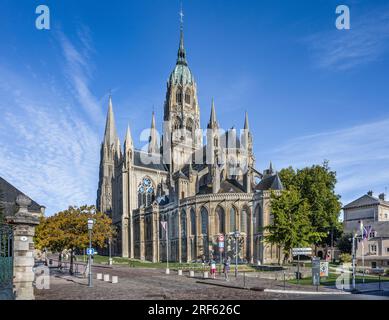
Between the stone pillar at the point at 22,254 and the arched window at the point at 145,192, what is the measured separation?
7772cm

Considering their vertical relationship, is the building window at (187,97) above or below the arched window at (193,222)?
above

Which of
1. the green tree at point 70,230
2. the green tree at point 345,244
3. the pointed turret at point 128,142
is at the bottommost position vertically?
the green tree at point 345,244

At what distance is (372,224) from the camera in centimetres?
5812

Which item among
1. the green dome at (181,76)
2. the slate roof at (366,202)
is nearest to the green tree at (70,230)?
the slate roof at (366,202)

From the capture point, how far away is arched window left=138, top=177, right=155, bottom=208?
310ft

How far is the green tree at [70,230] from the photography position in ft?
118

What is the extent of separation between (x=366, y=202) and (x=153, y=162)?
51.1 m

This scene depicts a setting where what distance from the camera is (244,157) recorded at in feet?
315

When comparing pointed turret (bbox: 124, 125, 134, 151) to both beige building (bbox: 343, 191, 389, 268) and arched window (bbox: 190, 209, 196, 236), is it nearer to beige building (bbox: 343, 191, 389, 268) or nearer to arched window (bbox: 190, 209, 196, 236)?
arched window (bbox: 190, 209, 196, 236)

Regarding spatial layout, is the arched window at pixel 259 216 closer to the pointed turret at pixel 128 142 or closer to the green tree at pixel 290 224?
the green tree at pixel 290 224

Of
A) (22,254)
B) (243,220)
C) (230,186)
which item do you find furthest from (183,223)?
(22,254)

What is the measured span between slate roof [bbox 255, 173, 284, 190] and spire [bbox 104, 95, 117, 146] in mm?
63829
